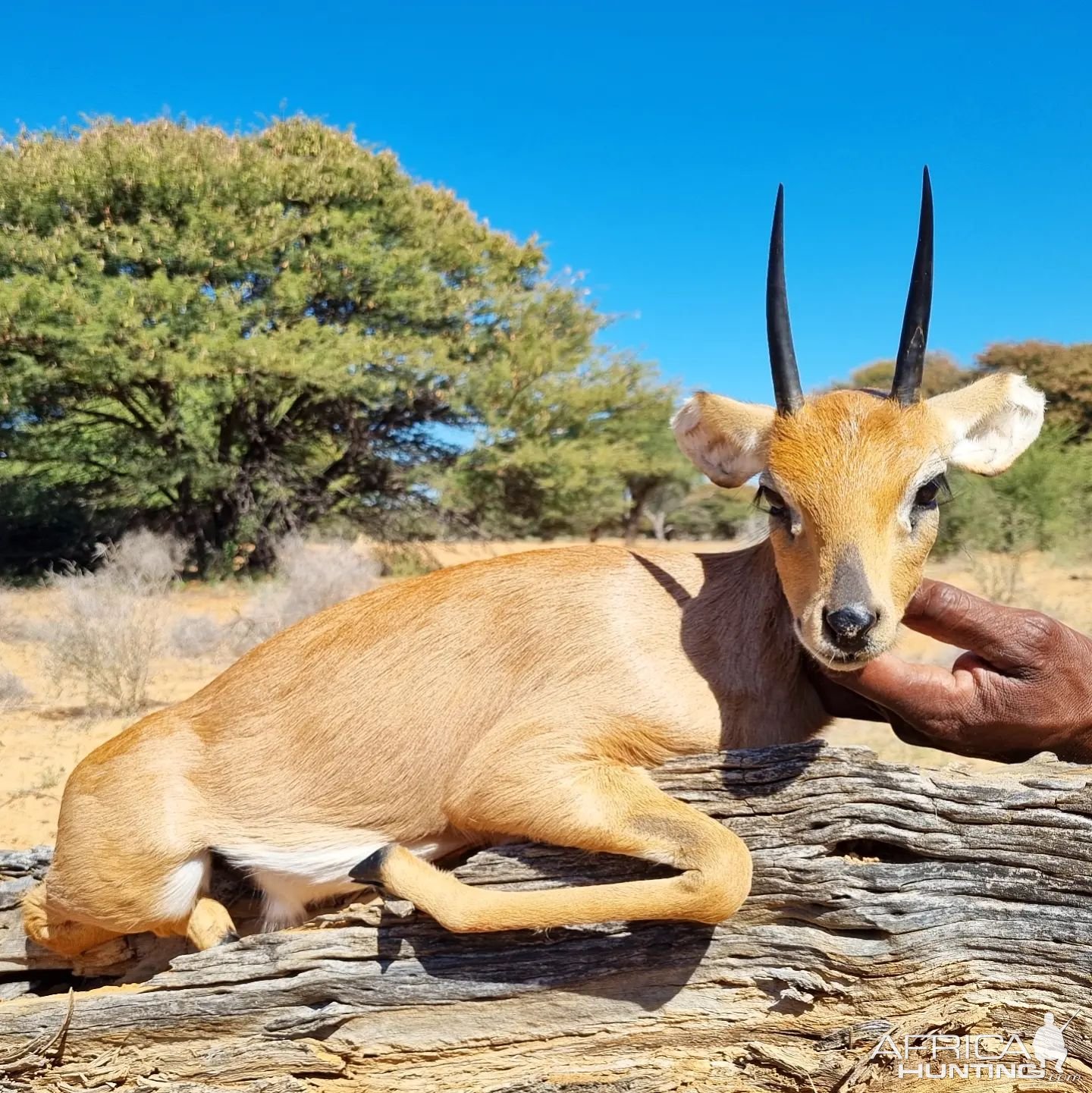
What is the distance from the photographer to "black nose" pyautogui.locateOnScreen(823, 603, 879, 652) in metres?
3.26

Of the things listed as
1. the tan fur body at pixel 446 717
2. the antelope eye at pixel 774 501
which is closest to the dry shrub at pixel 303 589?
the tan fur body at pixel 446 717

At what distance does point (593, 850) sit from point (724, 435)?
5.59 feet

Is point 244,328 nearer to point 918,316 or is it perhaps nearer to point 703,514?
point 918,316

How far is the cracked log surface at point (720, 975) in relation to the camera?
3.44m

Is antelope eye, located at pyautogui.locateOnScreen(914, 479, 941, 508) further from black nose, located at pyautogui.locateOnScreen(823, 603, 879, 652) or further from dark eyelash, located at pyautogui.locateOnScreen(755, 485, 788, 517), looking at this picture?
black nose, located at pyautogui.locateOnScreen(823, 603, 879, 652)

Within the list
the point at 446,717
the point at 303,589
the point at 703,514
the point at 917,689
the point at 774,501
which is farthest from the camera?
the point at 703,514

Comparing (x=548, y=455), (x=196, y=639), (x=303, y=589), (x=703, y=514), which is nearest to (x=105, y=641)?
(x=196, y=639)

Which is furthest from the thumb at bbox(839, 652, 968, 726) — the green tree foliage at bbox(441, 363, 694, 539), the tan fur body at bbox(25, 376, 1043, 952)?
the green tree foliage at bbox(441, 363, 694, 539)

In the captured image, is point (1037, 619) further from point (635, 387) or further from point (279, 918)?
point (635, 387)

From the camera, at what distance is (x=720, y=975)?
362cm

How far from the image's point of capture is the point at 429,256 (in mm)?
27516

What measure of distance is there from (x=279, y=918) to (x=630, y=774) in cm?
191

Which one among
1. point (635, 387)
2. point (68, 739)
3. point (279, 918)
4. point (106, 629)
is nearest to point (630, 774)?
point (279, 918)

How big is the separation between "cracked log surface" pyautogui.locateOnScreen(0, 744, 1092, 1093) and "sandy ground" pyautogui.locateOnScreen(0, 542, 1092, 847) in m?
0.92
